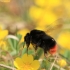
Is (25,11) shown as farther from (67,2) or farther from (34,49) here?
(34,49)

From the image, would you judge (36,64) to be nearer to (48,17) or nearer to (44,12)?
(48,17)

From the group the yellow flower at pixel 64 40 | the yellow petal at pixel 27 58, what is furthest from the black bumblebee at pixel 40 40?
the yellow flower at pixel 64 40

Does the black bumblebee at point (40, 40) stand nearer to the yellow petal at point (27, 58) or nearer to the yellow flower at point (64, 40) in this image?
the yellow petal at point (27, 58)

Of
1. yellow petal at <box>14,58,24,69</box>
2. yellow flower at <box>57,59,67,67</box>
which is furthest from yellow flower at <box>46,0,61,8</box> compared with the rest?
yellow petal at <box>14,58,24,69</box>

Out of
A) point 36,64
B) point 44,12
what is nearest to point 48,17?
point 44,12

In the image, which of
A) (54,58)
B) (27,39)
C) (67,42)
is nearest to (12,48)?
(27,39)

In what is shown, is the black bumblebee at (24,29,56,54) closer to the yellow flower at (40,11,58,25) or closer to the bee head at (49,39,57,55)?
the bee head at (49,39,57,55)
